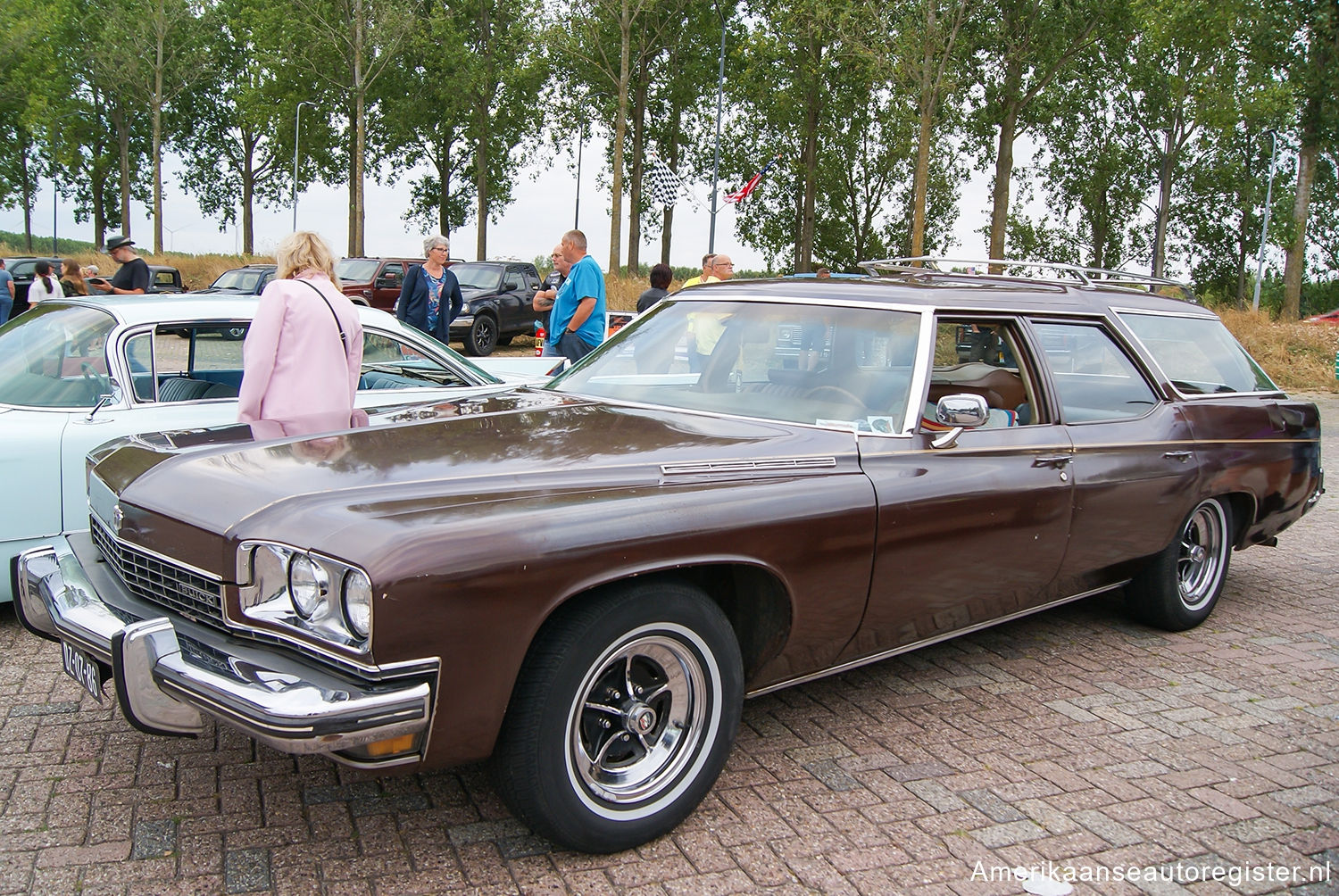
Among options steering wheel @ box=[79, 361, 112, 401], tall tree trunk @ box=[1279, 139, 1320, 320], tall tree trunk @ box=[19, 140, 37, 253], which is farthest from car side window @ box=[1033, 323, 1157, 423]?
tall tree trunk @ box=[19, 140, 37, 253]

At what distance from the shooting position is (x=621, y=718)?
292 cm

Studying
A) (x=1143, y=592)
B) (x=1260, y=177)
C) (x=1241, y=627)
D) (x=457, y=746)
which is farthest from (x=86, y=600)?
(x=1260, y=177)

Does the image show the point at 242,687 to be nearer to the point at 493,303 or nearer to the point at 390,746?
the point at 390,746

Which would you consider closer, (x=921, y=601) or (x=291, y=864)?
(x=291, y=864)

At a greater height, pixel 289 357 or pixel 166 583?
pixel 289 357

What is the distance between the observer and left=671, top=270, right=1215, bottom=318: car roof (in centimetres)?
411

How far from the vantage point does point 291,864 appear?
2801 mm

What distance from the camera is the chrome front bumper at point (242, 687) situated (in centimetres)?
237

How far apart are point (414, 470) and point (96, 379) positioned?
110 inches

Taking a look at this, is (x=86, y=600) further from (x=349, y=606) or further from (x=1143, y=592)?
(x=1143, y=592)

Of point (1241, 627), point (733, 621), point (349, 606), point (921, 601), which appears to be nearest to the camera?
point (349, 606)

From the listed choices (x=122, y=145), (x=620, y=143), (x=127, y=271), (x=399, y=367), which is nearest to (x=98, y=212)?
(x=122, y=145)

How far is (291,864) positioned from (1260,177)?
5892 centimetres

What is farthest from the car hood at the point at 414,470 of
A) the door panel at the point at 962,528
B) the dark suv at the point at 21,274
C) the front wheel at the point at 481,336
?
the dark suv at the point at 21,274
